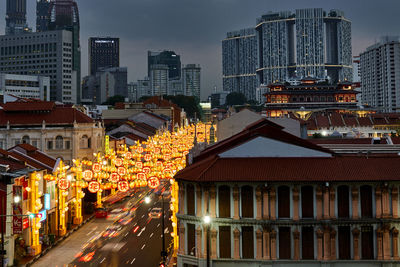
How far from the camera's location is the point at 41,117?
8169cm

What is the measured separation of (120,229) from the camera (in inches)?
2463

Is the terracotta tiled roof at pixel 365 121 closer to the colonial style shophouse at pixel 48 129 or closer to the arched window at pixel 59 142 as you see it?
the colonial style shophouse at pixel 48 129

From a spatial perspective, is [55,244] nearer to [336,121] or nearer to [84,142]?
[84,142]

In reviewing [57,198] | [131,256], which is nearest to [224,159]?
[131,256]

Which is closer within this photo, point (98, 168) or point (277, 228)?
point (277, 228)

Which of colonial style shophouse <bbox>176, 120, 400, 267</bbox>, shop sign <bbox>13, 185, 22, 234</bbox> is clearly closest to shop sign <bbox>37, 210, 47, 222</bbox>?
shop sign <bbox>13, 185, 22, 234</bbox>

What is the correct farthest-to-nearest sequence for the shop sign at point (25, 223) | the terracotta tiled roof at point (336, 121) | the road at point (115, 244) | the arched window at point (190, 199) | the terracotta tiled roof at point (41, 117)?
the terracotta tiled roof at point (336, 121), the terracotta tiled roof at point (41, 117), the shop sign at point (25, 223), the road at point (115, 244), the arched window at point (190, 199)

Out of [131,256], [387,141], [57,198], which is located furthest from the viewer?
[387,141]

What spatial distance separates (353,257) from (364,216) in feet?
9.62

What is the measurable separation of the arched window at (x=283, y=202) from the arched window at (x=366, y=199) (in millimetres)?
5161

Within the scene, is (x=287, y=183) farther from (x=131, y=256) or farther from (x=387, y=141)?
(x=387, y=141)

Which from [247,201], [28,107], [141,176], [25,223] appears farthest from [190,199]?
[28,107]

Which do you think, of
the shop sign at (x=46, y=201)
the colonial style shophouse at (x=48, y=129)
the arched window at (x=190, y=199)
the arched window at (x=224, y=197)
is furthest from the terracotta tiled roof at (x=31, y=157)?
the arched window at (x=224, y=197)

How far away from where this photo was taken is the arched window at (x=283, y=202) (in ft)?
128
